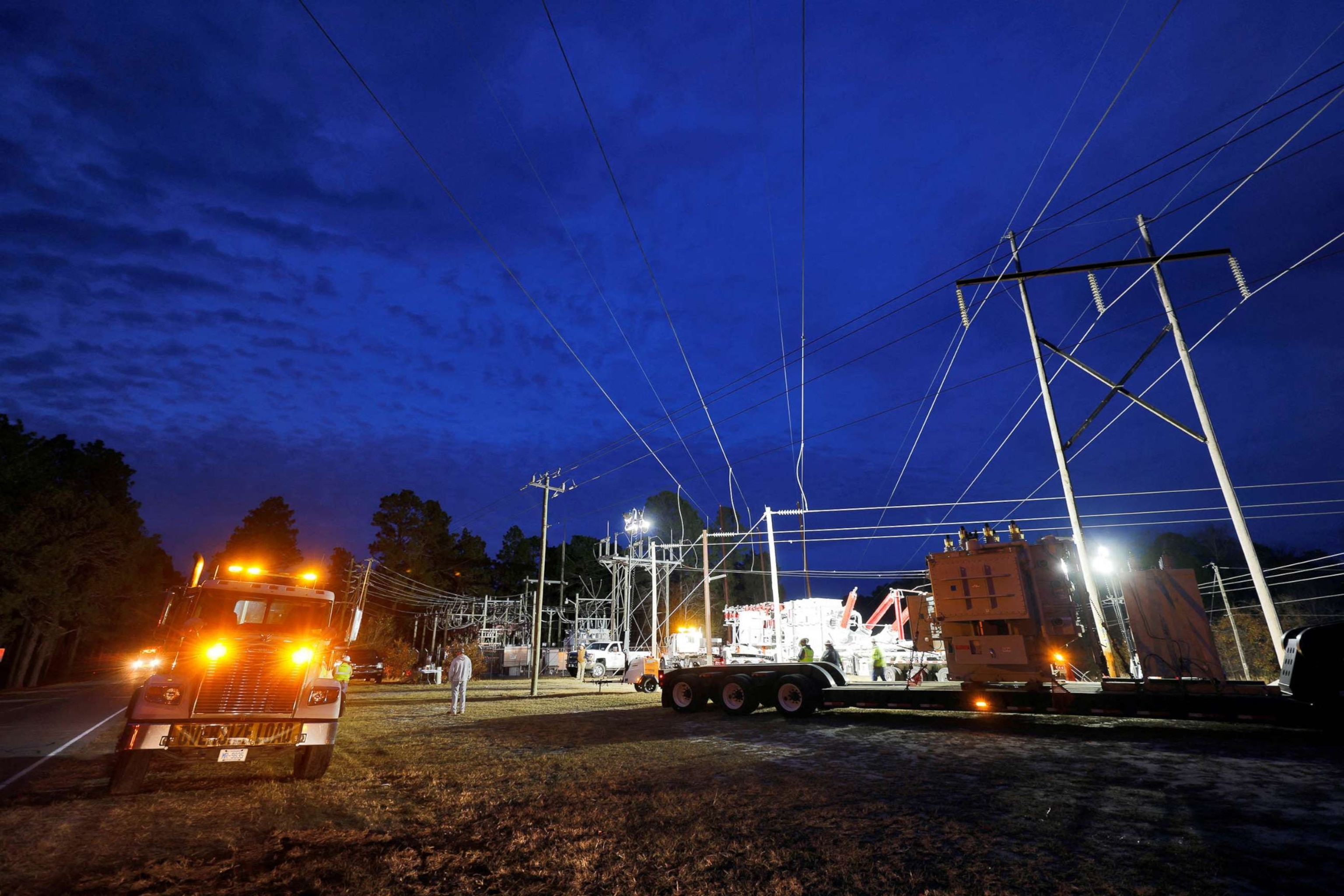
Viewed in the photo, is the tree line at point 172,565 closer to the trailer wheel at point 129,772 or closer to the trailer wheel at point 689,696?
the trailer wheel at point 129,772

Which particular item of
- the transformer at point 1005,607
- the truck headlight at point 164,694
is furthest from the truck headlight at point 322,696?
the transformer at point 1005,607

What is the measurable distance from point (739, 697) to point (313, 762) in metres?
9.99

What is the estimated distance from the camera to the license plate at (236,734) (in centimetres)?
736

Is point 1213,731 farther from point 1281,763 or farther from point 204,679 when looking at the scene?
point 204,679

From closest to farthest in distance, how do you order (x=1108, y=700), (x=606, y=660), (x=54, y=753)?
(x=54, y=753) → (x=1108, y=700) → (x=606, y=660)

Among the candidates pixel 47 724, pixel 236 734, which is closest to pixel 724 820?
pixel 236 734

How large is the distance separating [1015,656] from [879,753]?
481 centimetres

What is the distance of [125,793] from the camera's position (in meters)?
7.09

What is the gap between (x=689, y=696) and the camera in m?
16.0

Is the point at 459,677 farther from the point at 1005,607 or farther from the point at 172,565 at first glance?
the point at 172,565

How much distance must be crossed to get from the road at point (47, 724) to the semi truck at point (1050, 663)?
43.6ft

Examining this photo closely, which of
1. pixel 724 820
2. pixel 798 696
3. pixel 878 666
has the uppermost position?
pixel 878 666

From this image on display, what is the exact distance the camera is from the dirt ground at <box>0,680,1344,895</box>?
435 cm

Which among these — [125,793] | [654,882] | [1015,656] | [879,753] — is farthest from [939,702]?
[125,793]
